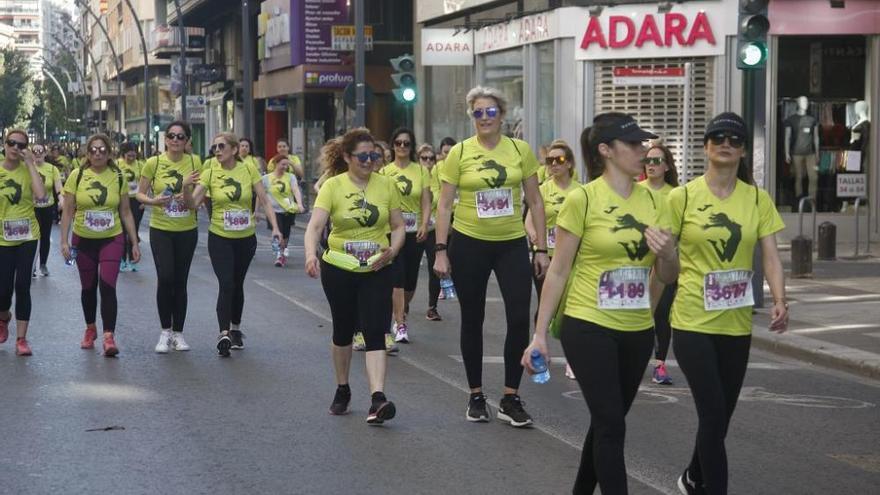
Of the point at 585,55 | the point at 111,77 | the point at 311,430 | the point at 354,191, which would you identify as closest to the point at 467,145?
the point at 354,191

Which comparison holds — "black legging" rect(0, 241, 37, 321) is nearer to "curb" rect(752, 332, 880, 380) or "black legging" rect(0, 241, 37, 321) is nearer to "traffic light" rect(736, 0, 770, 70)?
"curb" rect(752, 332, 880, 380)

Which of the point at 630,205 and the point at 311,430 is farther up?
the point at 630,205

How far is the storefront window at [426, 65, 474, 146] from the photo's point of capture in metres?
35.3

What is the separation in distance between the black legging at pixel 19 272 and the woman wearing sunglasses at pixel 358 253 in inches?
167

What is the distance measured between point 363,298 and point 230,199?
3.47 meters

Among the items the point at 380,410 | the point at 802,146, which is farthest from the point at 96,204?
the point at 802,146

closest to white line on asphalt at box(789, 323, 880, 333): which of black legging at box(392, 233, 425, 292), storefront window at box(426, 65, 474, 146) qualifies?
black legging at box(392, 233, 425, 292)

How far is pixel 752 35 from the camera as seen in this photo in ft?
48.3

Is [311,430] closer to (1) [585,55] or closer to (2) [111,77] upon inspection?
(1) [585,55]

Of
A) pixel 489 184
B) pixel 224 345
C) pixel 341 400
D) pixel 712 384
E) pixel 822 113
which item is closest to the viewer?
pixel 712 384

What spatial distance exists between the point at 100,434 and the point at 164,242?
3697 mm

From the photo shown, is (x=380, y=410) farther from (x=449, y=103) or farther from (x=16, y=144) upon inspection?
(x=449, y=103)

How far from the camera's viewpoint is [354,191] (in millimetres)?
8859

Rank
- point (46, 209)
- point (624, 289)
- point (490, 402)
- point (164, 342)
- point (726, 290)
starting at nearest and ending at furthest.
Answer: point (624, 289), point (726, 290), point (490, 402), point (164, 342), point (46, 209)
